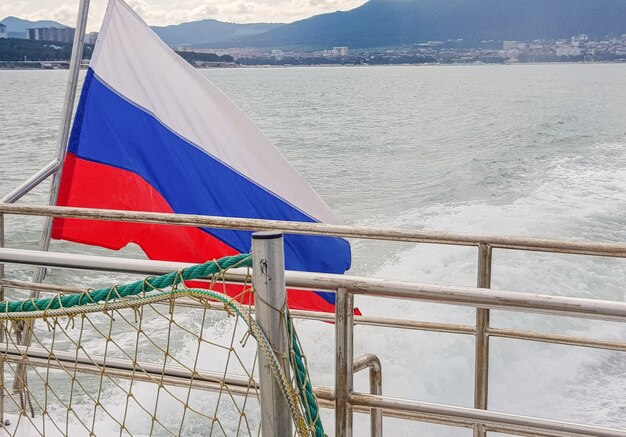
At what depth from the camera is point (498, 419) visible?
5.24 feet

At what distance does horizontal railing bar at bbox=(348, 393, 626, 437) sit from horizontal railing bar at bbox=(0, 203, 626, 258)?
65 cm

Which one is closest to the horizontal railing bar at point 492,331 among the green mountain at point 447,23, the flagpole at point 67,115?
the flagpole at point 67,115

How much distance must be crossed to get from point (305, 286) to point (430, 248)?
7.42m

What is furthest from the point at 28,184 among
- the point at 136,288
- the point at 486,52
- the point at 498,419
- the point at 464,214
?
the point at 486,52

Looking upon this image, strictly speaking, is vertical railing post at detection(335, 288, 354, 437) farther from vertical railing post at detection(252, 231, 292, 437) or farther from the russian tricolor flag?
the russian tricolor flag

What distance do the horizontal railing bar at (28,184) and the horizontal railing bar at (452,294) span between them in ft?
4.29

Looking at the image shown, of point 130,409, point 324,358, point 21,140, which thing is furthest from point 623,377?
point 21,140

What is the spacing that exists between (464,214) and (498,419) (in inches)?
404

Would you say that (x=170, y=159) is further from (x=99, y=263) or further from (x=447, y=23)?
(x=447, y=23)

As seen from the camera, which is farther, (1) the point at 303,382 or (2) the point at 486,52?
(2) the point at 486,52

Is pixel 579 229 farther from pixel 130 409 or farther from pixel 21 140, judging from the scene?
pixel 21 140

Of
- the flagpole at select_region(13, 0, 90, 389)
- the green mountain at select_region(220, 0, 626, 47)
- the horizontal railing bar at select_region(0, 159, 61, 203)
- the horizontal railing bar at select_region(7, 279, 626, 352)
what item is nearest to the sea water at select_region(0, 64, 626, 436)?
the flagpole at select_region(13, 0, 90, 389)

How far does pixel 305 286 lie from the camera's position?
1.63 metres

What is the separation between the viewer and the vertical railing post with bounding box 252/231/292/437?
134 cm
